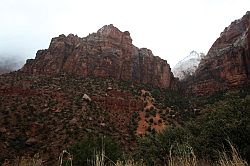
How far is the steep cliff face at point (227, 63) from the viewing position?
80.2 meters

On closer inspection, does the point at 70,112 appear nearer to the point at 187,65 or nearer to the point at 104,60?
the point at 104,60

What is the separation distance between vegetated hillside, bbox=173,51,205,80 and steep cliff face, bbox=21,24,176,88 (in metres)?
40.6

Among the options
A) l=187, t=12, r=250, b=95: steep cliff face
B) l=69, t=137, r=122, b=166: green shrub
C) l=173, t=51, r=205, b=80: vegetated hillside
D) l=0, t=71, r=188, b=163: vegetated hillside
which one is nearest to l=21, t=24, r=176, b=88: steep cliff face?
l=0, t=71, r=188, b=163: vegetated hillside

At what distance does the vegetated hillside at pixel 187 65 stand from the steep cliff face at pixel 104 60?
40.6 m

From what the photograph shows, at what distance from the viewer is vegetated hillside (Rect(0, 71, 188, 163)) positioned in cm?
4412

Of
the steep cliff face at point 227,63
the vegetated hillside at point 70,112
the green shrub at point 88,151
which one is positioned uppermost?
the steep cliff face at point 227,63

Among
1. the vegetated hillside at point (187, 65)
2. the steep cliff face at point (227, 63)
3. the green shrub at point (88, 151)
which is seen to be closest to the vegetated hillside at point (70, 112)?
the green shrub at point (88, 151)

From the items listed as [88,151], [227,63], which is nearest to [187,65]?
[227,63]

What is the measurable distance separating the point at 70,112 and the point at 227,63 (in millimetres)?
47269

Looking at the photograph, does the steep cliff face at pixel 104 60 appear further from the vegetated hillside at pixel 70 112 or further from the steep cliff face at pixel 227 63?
the steep cliff face at pixel 227 63

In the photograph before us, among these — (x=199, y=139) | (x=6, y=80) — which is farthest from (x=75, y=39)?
(x=199, y=139)

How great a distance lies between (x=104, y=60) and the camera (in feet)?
272

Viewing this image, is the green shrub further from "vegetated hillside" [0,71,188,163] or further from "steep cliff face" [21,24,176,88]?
"steep cliff face" [21,24,176,88]

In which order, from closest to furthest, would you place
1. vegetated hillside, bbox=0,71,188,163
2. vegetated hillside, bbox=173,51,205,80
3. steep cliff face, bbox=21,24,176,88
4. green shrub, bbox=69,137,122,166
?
green shrub, bbox=69,137,122,166, vegetated hillside, bbox=0,71,188,163, steep cliff face, bbox=21,24,176,88, vegetated hillside, bbox=173,51,205,80
